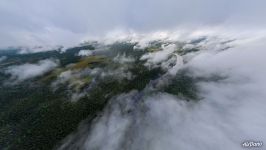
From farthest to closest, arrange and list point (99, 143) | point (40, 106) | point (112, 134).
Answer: point (40, 106), point (112, 134), point (99, 143)

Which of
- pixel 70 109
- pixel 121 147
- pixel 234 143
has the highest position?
pixel 70 109

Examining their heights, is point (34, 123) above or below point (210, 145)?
above

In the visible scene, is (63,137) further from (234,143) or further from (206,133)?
(234,143)

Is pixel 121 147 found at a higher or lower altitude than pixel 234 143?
lower

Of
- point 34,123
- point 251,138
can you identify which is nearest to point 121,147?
point 34,123

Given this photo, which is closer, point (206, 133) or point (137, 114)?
point (206, 133)

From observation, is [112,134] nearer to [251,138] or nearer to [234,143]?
[234,143]

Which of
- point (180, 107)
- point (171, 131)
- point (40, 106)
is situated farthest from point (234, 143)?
point (40, 106)

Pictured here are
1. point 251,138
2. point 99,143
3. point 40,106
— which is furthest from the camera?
point 40,106

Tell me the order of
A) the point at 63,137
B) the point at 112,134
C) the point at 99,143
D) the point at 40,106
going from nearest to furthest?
1. the point at 63,137
2. the point at 99,143
3. the point at 112,134
4. the point at 40,106
